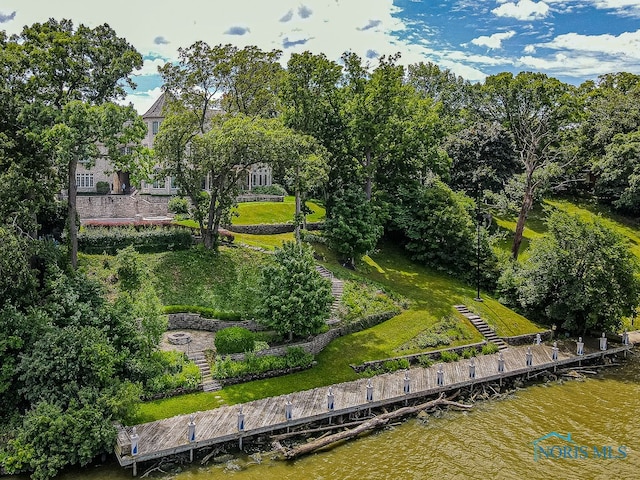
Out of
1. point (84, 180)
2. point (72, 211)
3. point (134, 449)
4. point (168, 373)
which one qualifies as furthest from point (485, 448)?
point (84, 180)

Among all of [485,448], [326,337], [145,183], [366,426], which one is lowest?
[485,448]

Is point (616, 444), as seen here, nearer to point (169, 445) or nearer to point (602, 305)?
point (602, 305)

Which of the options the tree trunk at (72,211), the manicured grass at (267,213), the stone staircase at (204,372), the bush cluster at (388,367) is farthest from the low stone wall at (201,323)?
the manicured grass at (267,213)

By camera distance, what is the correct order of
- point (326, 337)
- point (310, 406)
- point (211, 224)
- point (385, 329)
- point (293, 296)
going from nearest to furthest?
point (310, 406) < point (293, 296) < point (326, 337) < point (385, 329) < point (211, 224)

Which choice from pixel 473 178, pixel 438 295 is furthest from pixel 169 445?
pixel 473 178

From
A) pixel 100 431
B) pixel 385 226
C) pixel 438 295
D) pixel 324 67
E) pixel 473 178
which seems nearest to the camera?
pixel 100 431

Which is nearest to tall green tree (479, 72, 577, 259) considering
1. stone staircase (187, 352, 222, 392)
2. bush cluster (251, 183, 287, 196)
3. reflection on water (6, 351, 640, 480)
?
reflection on water (6, 351, 640, 480)

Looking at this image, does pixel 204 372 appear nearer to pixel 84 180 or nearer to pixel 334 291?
pixel 334 291
